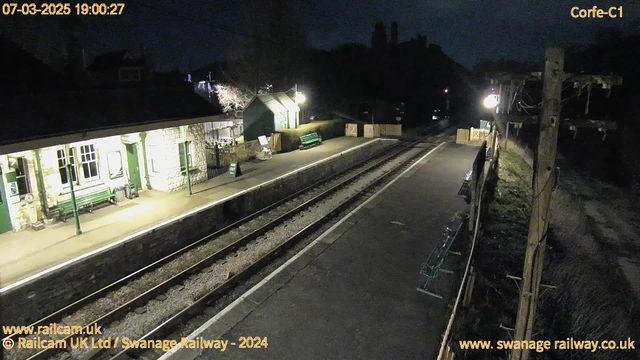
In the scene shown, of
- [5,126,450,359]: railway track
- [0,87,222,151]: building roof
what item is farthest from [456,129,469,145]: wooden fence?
[0,87,222,151]: building roof

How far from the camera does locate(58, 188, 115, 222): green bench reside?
11.5 m

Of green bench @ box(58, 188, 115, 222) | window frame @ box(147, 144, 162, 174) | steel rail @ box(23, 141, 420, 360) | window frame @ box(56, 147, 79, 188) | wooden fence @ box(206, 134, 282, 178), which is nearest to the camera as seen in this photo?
steel rail @ box(23, 141, 420, 360)

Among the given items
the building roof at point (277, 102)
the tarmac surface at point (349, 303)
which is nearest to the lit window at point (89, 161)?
the tarmac surface at point (349, 303)

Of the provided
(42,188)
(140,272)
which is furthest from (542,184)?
(42,188)

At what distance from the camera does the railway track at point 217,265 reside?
7.89 metres

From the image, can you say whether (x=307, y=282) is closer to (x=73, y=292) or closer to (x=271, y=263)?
(x=271, y=263)

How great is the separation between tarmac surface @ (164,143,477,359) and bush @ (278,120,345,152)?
1223 centimetres

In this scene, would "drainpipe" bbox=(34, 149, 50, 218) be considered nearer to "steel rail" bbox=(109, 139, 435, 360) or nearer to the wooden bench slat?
"steel rail" bbox=(109, 139, 435, 360)

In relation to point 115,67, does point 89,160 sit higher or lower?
lower

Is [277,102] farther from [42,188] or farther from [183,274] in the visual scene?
[183,274]

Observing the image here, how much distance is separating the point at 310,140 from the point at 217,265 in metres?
15.8

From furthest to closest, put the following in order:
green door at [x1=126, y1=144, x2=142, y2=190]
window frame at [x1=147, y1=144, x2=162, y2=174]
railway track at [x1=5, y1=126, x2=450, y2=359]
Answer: window frame at [x1=147, y1=144, x2=162, y2=174] → green door at [x1=126, y1=144, x2=142, y2=190] → railway track at [x1=5, y1=126, x2=450, y2=359]

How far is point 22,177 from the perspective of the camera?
10.8m

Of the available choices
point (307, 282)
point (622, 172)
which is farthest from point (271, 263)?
point (622, 172)
